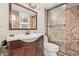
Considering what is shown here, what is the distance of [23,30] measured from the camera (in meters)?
1.83

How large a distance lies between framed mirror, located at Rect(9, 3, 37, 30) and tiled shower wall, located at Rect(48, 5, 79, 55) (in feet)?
0.75

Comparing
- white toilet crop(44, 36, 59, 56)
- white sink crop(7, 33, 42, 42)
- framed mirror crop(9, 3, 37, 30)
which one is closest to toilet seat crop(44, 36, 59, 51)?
white toilet crop(44, 36, 59, 56)

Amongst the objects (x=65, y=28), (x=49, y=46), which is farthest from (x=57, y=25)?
(x=49, y=46)

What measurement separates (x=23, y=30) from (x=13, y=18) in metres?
0.21

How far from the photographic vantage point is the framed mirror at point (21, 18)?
5.90 feet

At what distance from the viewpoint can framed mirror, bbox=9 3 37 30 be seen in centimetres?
180

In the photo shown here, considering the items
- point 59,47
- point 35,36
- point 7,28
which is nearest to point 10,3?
point 7,28

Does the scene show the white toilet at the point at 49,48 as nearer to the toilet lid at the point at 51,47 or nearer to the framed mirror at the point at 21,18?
the toilet lid at the point at 51,47

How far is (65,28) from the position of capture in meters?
1.83

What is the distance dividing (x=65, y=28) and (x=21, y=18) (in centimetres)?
60

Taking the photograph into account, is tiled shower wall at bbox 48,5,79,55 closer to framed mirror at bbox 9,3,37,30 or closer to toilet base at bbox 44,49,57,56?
toilet base at bbox 44,49,57,56

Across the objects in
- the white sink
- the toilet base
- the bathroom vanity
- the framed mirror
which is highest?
the framed mirror

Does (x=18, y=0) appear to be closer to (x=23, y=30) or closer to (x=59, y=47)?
(x=23, y=30)

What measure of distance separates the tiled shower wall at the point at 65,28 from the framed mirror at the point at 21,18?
23 centimetres
